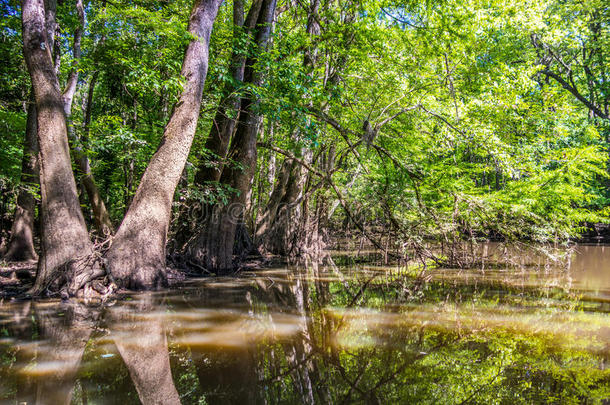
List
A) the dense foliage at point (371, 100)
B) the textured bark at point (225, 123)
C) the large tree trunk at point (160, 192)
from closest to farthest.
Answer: the large tree trunk at point (160, 192), the dense foliage at point (371, 100), the textured bark at point (225, 123)

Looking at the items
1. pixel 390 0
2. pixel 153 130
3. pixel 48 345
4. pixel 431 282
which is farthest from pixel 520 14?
pixel 48 345

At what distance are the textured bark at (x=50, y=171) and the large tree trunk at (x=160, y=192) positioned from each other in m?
0.57

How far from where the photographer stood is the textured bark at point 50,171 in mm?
5324

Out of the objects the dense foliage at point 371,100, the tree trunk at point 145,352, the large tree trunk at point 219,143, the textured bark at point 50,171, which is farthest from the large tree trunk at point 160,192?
the large tree trunk at point 219,143

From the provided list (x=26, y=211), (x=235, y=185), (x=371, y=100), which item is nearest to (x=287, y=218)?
(x=235, y=185)

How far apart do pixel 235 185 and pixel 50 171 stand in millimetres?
4028

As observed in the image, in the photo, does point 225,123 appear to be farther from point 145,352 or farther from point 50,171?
point 145,352

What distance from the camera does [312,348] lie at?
3203 millimetres

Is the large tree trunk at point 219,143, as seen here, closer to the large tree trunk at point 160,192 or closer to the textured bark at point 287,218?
the large tree trunk at point 160,192

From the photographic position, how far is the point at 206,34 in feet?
22.1

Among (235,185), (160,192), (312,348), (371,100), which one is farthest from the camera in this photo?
(371,100)

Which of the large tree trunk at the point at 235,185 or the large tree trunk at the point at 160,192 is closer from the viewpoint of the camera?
the large tree trunk at the point at 160,192

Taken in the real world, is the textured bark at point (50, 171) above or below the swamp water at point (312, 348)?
above

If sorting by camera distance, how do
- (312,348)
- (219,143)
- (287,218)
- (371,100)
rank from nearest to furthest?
(312,348), (219,143), (371,100), (287,218)
